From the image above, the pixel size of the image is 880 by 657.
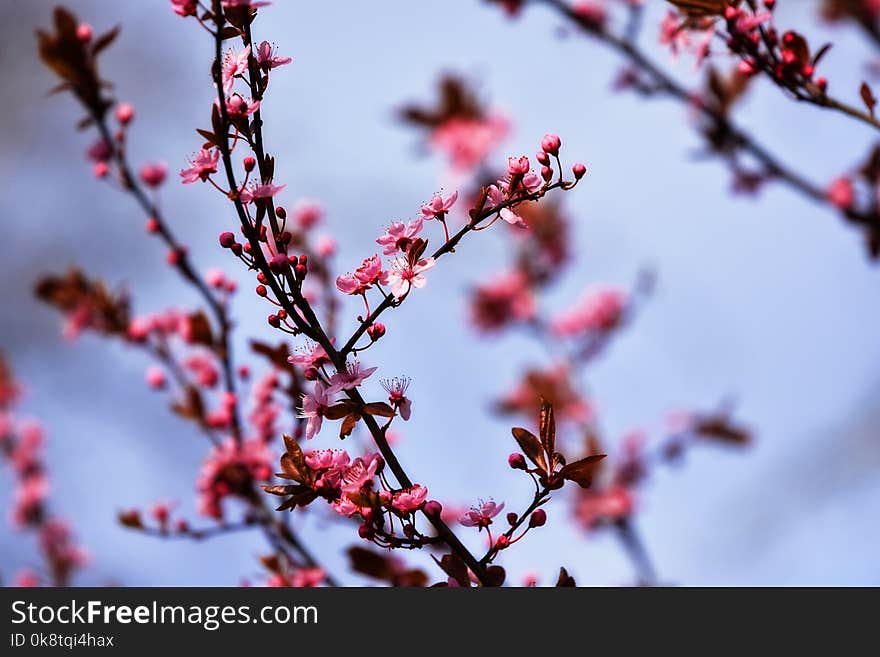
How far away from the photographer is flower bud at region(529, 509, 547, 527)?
5.03ft

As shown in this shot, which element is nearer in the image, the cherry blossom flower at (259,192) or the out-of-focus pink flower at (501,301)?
the cherry blossom flower at (259,192)

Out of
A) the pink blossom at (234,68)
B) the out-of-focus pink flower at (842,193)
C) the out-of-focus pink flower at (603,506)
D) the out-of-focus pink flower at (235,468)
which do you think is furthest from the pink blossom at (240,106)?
the out-of-focus pink flower at (603,506)

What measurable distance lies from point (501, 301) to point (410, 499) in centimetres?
554

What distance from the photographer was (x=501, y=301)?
695cm

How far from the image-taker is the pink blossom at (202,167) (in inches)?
60.3

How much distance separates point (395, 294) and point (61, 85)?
4.41 ft

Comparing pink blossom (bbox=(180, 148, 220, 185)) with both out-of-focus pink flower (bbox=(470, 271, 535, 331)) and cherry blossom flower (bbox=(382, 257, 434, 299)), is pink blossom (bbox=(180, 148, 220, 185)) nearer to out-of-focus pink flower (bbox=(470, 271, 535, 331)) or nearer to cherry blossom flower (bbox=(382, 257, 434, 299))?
cherry blossom flower (bbox=(382, 257, 434, 299))

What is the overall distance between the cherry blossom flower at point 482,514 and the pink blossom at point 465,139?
5309 mm

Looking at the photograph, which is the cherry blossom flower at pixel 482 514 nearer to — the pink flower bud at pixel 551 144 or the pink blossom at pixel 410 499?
the pink blossom at pixel 410 499

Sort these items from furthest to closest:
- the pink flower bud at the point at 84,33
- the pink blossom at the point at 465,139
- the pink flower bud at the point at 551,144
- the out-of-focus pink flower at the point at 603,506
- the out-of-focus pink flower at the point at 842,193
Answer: the pink blossom at the point at 465,139, the out-of-focus pink flower at the point at 603,506, the out-of-focus pink flower at the point at 842,193, the pink flower bud at the point at 84,33, the pink flower bud at the point at 551,144

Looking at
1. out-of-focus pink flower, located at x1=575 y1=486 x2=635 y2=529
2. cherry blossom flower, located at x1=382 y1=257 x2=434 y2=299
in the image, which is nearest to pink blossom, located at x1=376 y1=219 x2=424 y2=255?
cherry blossom flower, located at x1=382 y1=257 x2=434 y2=299

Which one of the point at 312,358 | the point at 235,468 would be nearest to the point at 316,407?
the point at 312,358

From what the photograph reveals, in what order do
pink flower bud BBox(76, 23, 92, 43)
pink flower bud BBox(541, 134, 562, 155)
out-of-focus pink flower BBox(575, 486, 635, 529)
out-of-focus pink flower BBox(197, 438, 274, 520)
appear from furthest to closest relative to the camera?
out-of-focus pink flower BBox(575, 486, 635, 529), out-of-focus pink flower BBox(197, 438, 274, 520), pink flower bud BBox(76, 23, 92, 43), pink flower bud BBox(541, 134, 562, 155)

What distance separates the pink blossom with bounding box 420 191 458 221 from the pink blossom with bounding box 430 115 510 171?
5119 millimetres
